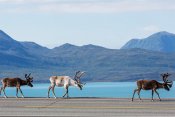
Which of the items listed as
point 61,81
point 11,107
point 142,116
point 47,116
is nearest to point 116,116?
point 142,116

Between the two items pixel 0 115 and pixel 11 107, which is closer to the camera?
pixel 0 115

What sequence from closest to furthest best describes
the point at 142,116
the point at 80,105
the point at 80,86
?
the point at 142,116 < the point at 80,105 < the point at 80,86

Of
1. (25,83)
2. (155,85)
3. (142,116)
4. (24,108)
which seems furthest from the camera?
(25,83)

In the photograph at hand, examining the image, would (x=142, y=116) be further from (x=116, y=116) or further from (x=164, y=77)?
(x=164, y=77)

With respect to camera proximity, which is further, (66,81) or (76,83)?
(66,81)

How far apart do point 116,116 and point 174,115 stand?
104 inches

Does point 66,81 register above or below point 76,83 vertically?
above

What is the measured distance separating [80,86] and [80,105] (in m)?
7.76

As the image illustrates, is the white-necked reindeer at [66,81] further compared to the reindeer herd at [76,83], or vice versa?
the white-necked reindeer at [66,81]

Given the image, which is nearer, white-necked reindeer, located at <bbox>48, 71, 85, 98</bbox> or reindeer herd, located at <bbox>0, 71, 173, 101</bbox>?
reindeer herd, located at <bbox>0, 71, 173, 101</bbox>

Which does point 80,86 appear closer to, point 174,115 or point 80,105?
point 80,105

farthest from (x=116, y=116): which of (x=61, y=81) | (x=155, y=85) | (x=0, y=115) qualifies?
(x=61, y=81)

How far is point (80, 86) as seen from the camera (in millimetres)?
39656

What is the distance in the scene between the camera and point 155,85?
37.2m
